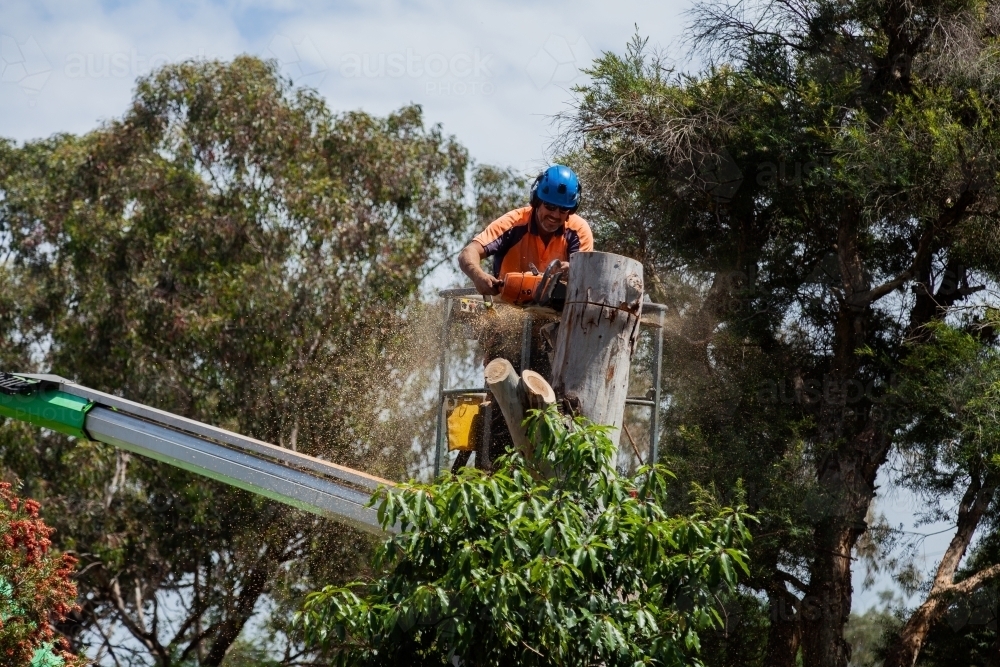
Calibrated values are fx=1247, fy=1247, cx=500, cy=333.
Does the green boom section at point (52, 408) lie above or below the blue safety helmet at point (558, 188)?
below

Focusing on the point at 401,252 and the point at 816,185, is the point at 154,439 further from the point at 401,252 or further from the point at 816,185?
the point at 401,252

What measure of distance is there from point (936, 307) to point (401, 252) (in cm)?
838

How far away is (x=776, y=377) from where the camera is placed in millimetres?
13898

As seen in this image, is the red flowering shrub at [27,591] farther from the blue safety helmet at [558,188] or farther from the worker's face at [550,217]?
the blue safety helmet at [558,188]

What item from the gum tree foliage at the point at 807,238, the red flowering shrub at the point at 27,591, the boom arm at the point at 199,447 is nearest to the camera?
the boom arm at the point at 199,447

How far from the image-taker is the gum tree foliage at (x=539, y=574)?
5.18m

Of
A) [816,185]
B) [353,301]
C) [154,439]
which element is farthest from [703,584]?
[353,301]

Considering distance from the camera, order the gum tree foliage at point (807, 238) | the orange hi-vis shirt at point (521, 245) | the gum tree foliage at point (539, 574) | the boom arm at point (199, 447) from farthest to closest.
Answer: the gum tree foliage at point (807, 238), the orange hi-vis shirt at point (521, 245), the boom arm at point (199, 447), the gum tree foliage at point (539, 574)

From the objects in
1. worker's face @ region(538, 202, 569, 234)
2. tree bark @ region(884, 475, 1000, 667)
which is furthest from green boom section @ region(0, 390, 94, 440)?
tree bark @ region(884, 475, 1000, 667)

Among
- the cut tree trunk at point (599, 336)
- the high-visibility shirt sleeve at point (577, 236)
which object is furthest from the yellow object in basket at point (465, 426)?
the cut tree trunk at point (599, 336)

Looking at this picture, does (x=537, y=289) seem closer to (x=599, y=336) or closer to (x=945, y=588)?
(x=599, y=336)

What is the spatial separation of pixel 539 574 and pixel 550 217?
10.9 ft

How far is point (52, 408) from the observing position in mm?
8109

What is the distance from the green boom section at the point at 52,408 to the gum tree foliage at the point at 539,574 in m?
3.24
